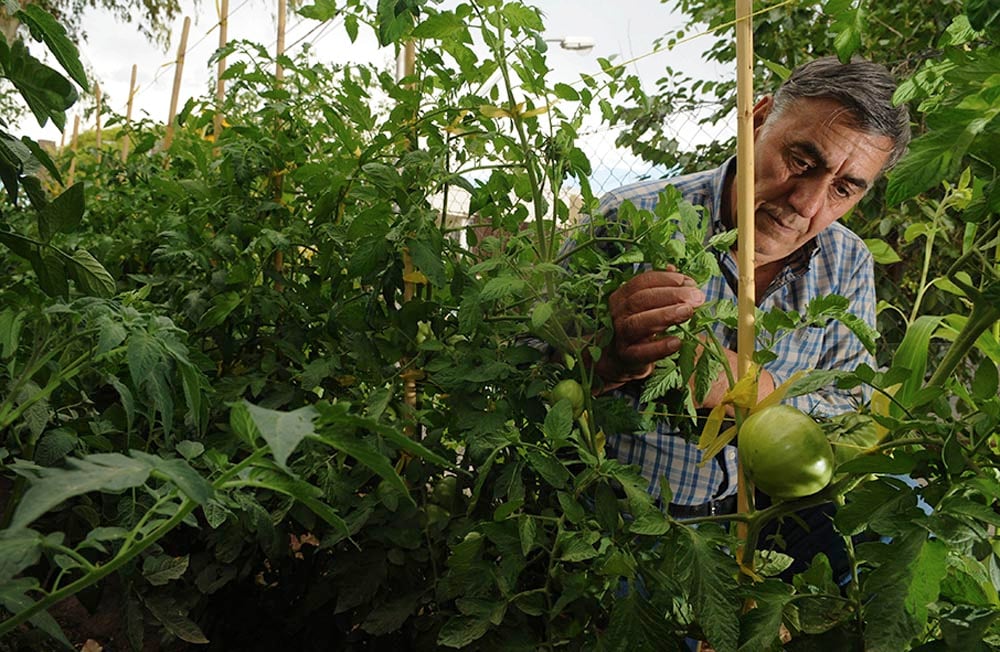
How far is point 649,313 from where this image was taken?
37.8 inches

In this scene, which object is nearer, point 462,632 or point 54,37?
point 54,37

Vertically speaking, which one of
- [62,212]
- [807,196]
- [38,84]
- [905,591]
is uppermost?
[38,84]

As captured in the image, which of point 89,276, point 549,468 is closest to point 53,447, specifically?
point 89,276

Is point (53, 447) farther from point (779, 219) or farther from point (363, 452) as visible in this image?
point (779, 219)

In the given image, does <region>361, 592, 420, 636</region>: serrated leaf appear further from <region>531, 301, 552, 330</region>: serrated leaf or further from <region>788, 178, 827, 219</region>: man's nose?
<region>788, 178, 827, 219</region>: man's nose

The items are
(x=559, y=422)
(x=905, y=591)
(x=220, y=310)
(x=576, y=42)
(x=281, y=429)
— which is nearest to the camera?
(x=281, y=429)

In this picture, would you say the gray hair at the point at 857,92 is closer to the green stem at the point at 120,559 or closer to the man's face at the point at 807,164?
the man's face at the point at 807,164

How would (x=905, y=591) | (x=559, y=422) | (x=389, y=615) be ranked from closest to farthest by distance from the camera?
1. (x=905, y=591)
2. (x=559, y=422)
3. (x=389, y=615)

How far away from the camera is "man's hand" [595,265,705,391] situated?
95cm

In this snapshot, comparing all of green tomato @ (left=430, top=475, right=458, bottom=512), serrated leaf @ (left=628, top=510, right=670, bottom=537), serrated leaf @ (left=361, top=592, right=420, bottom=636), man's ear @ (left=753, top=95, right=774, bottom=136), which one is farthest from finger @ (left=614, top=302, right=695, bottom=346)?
man's ear @ (left=753, top=95, right=774, bottom=136)

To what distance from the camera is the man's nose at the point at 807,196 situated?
5.18ft

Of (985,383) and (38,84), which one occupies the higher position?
(38,84)

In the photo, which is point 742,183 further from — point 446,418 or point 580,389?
point 446,418

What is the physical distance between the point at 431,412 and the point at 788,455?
0.59 metres
